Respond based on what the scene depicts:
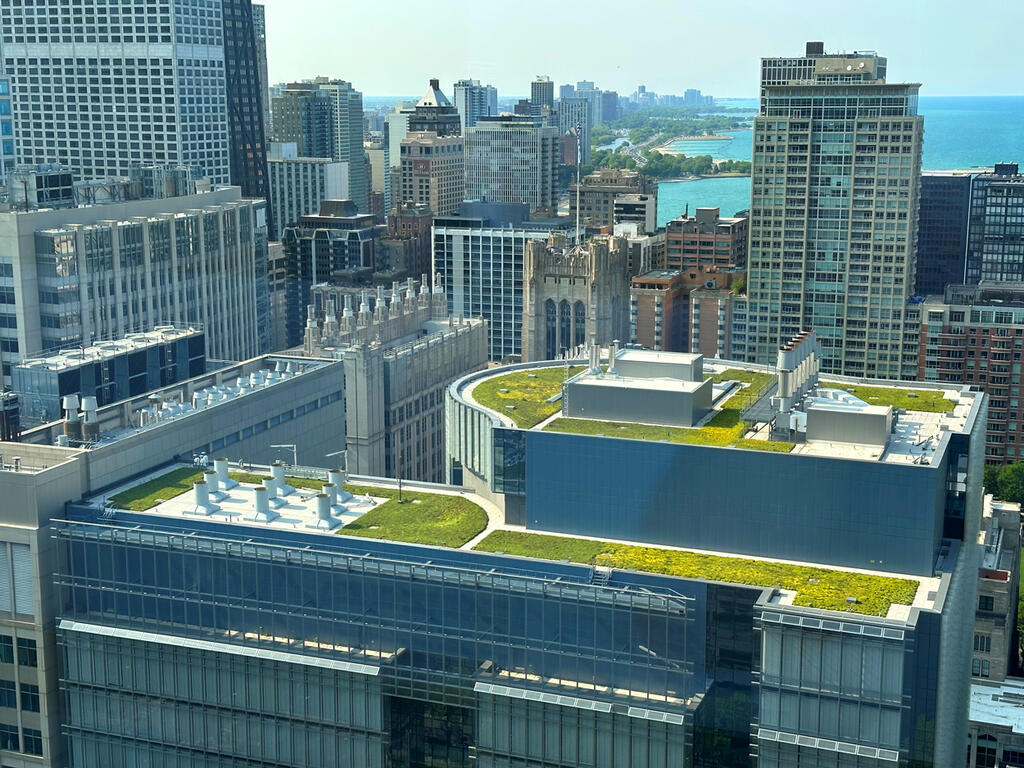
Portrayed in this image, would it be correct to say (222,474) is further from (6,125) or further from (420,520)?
(6,125)

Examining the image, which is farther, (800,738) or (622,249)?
(622,249)

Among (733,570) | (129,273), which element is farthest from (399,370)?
(733,570)

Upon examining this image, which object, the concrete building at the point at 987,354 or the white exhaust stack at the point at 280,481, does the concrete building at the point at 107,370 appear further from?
the concrete building at the point at 987,354

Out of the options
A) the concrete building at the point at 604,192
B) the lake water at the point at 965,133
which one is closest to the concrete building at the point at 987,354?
the lake water at the point at 965,133

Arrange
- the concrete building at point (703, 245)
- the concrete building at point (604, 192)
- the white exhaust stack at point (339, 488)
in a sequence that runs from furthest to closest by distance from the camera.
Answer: the concrete building at point (604, 192), the concrete building at point (703, 245), the white exhaust stack at point (339, 488)

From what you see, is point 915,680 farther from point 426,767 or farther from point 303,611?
point 303,611

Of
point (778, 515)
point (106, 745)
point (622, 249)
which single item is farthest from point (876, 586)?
point (622, 249)
